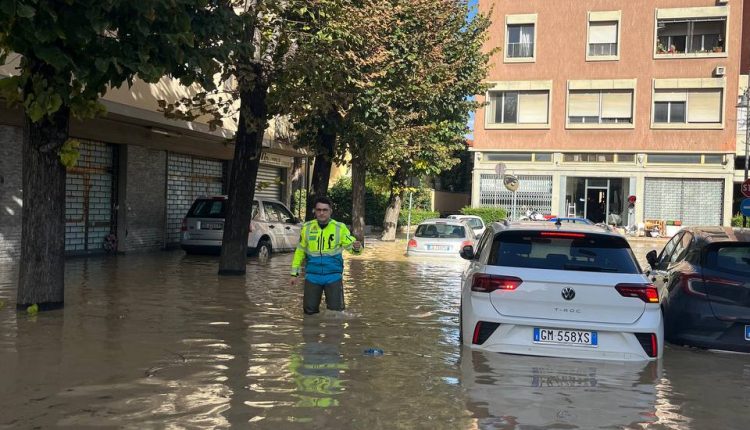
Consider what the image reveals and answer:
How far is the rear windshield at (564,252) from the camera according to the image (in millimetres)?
6844

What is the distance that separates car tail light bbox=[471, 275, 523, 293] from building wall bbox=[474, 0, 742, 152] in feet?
101

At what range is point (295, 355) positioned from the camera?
7438 mm

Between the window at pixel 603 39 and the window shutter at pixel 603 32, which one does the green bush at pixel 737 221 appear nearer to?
the window at pixel 603 39

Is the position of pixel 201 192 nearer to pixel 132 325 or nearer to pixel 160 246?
pixel 160 246

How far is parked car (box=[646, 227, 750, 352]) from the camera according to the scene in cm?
763

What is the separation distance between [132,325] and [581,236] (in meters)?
5.42

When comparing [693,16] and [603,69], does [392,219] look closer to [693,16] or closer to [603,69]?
[603,69]

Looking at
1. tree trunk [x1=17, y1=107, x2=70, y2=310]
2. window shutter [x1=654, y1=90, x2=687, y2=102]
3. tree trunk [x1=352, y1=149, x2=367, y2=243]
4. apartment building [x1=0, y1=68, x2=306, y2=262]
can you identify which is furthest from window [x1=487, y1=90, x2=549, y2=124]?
tree trunk [x1=17, y1=107, x2=70, y2=310]

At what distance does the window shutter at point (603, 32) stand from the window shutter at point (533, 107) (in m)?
3.61

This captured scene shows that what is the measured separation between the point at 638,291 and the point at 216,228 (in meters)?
13.0

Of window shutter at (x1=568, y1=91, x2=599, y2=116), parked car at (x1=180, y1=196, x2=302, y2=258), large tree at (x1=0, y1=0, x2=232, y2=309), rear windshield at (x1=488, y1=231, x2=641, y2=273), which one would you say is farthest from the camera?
window shutter at (x1=568, y1=91, x2=599, y2=116)

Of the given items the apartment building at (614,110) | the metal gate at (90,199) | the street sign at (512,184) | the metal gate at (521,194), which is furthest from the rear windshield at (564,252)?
the metal gate at (521,194)

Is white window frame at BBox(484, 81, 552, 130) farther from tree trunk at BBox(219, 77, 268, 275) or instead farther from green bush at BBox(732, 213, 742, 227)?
tree trunk at BBox(219, 77, 268, 275)

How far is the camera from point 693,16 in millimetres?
34812
